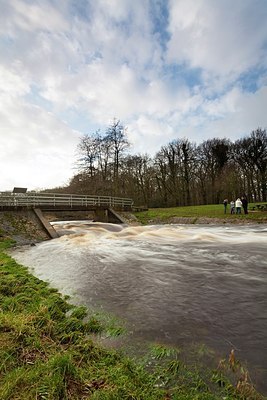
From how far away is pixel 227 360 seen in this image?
3.32 m

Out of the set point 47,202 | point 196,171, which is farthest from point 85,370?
point 196,171

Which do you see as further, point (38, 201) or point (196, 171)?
point (196, 171)

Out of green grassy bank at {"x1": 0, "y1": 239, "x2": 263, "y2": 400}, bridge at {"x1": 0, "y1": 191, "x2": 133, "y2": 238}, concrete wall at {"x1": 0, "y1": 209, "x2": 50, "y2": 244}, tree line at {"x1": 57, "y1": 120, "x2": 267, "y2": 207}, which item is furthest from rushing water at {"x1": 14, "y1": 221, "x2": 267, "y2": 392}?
tree line at {"x1": 57, "y1": 120, "x2": 267, "y2": 207}

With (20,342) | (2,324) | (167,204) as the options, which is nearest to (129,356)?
(20,342)

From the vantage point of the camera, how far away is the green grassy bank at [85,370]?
2.64 metres

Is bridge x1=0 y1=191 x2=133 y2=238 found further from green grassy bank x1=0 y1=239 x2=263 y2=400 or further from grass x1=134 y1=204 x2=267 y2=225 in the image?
green grassy bank x1=0 y1=239 x2=263 y2=400

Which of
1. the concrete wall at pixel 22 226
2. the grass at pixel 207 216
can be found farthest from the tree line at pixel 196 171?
the concrete wall at pixel 22 226

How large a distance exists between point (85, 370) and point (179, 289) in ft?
11.6

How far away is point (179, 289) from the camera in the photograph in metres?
6.08

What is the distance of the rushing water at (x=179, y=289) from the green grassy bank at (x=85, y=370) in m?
0.47

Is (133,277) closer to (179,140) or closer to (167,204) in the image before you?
(167,204)

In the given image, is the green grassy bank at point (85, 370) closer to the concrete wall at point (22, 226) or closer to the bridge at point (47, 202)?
the concrete wall at point (22, 226)

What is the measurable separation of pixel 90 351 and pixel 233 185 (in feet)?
131

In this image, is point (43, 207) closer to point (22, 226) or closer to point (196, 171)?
point (22, 226)
